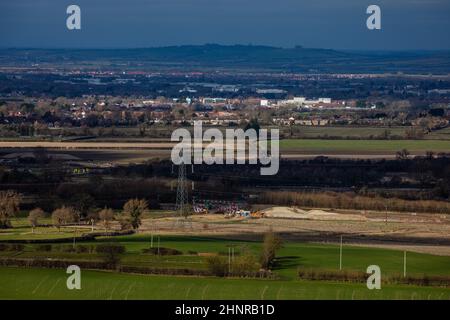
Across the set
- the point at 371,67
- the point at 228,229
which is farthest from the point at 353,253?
the point at 371,67

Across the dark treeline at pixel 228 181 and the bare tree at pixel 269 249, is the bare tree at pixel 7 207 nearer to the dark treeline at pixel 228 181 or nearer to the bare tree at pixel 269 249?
the dark treeline at pixel 228 181

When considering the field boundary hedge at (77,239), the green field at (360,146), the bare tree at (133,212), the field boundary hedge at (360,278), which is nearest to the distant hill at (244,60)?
the green field at (360,146)

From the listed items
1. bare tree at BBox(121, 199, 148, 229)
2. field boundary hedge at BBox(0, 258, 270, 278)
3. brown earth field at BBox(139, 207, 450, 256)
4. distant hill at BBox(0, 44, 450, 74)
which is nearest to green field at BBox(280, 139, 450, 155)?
brown earth field at BBox(139, 207, 450, 256)

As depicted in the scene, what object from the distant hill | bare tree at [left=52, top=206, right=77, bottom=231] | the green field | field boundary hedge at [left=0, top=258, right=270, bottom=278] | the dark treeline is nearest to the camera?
field boundary hedge at [left=0, top=258, right=270, bottom=278]

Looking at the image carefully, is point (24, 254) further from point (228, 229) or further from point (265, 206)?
point (265, 206)

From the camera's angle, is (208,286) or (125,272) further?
(125,272)

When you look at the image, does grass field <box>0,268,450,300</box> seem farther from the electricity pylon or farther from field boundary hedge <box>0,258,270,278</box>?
the electricity pylon

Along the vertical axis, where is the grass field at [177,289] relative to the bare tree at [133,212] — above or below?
above
